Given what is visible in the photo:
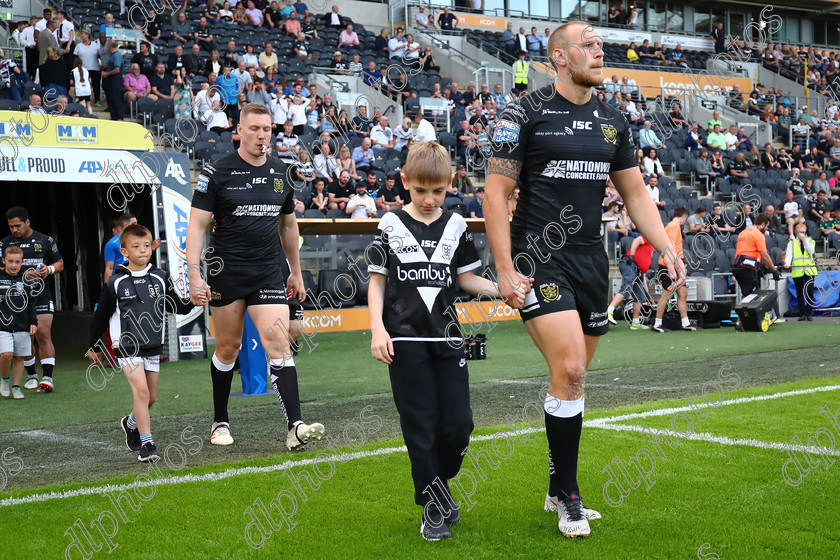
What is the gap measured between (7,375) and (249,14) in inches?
649

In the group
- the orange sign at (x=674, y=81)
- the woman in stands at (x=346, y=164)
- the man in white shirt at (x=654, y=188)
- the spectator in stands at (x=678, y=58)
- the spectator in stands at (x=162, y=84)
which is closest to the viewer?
the spectator in stands at (x=162, y=84)

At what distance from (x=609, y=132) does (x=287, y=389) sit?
2.96 meters

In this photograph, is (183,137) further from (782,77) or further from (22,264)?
(782,77)

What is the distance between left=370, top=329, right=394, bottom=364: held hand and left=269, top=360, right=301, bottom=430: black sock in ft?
7.46

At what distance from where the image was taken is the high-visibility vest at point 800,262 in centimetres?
1773

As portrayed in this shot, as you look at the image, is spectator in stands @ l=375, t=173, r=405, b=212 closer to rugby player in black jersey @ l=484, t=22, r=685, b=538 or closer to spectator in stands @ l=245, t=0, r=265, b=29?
spectator in stands @ l=245, t=0, r=265, b=29

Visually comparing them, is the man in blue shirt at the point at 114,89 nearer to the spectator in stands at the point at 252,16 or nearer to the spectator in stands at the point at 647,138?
the spectator in stands at the point at 252,16

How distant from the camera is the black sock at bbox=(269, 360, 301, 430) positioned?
5.88 m

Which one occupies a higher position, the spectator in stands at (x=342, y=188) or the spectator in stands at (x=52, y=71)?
the spectator in stands at (x=52, y=71)

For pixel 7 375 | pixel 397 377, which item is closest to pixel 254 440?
pixel 397 377

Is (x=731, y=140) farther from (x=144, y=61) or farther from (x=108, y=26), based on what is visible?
(x=108, y=26)

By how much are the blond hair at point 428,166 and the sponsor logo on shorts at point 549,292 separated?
647 mm

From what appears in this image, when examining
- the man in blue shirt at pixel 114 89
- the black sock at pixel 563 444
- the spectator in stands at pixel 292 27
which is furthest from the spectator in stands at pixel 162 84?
the black sock at pixel 563 444

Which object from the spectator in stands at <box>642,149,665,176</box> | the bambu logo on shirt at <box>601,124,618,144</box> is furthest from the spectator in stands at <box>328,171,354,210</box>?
the bambu logo on shirt at <box>601,124,618,144</box>
